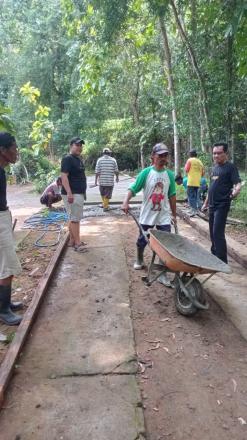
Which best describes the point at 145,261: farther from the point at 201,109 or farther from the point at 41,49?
the point at 41,49

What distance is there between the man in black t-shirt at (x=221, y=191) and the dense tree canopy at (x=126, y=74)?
3.81ft

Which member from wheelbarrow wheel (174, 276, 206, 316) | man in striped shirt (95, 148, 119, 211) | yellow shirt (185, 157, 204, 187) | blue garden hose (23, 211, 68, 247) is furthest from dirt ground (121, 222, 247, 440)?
man in striped shirt (95, 148, 119, 211)

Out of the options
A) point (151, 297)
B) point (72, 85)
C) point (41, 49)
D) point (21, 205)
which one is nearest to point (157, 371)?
point (151, 297)

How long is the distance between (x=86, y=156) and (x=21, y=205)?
1286 cm

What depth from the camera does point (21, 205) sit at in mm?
13805

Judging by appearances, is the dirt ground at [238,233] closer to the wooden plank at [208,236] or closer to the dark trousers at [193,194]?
the wooden plank at [208,236]

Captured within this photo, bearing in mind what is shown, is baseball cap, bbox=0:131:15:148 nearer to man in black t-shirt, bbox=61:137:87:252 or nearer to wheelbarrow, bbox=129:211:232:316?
wheelbarrow, bbox=129:211:232:316

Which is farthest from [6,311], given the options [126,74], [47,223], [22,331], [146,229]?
[126,74]

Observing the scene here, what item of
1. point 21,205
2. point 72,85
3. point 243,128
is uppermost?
point 72,85

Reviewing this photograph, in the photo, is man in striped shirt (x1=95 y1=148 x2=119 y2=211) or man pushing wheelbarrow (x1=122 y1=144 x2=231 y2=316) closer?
man pushing wheelbarrow (x1=122 y1=144 x2=231 y2=316)

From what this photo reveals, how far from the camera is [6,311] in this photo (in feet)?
13.3

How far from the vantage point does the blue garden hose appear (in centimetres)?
839

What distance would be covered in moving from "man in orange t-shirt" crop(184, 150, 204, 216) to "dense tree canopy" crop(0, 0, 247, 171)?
1.46 metres

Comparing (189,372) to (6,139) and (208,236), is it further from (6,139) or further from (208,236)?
(208,236)
